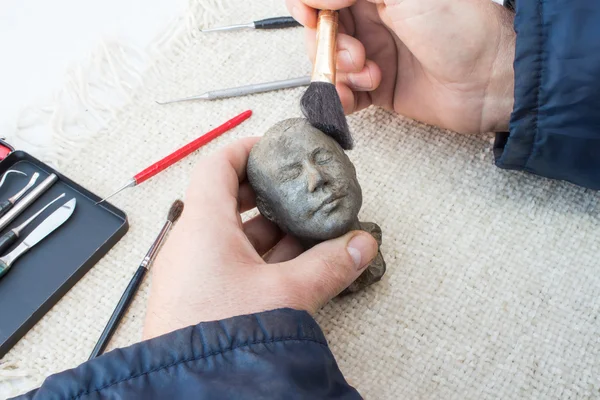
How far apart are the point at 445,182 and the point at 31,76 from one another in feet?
4.08

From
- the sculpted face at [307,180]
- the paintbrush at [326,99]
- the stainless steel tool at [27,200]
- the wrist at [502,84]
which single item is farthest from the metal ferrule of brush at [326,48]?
the stainless steel tool at [27,200]

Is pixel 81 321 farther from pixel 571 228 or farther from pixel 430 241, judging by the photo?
pixel 571 228

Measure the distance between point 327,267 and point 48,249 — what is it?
0.72 meters

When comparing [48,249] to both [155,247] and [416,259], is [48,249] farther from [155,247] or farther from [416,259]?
[416,259]

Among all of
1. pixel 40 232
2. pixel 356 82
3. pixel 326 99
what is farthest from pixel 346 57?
pixel 40 232

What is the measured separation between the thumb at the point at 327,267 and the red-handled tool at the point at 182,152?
595 mm

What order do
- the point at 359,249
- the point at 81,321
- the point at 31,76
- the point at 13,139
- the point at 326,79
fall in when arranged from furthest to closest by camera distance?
the point at 31,76 < the point at 13,139 < the point at 81,321 < the point at 326,79 < the point at 359,249

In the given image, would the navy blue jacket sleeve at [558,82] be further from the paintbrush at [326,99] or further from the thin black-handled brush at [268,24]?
the thin black-handled brush at [268,24]

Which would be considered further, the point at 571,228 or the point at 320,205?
the point at 571,228

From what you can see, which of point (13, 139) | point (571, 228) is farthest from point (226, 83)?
point (571, 228)

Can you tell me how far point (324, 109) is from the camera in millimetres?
1261

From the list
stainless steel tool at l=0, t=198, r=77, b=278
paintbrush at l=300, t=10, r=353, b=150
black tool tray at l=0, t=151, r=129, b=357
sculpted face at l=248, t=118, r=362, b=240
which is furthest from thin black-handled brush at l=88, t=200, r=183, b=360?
paintbrush at l=300, t=10, r=353, b=150

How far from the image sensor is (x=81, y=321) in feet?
4.66

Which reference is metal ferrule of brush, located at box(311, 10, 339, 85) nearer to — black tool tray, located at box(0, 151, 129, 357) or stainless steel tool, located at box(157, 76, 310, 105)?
stainless steel tool, located at box(157, 76, 310, 105)
